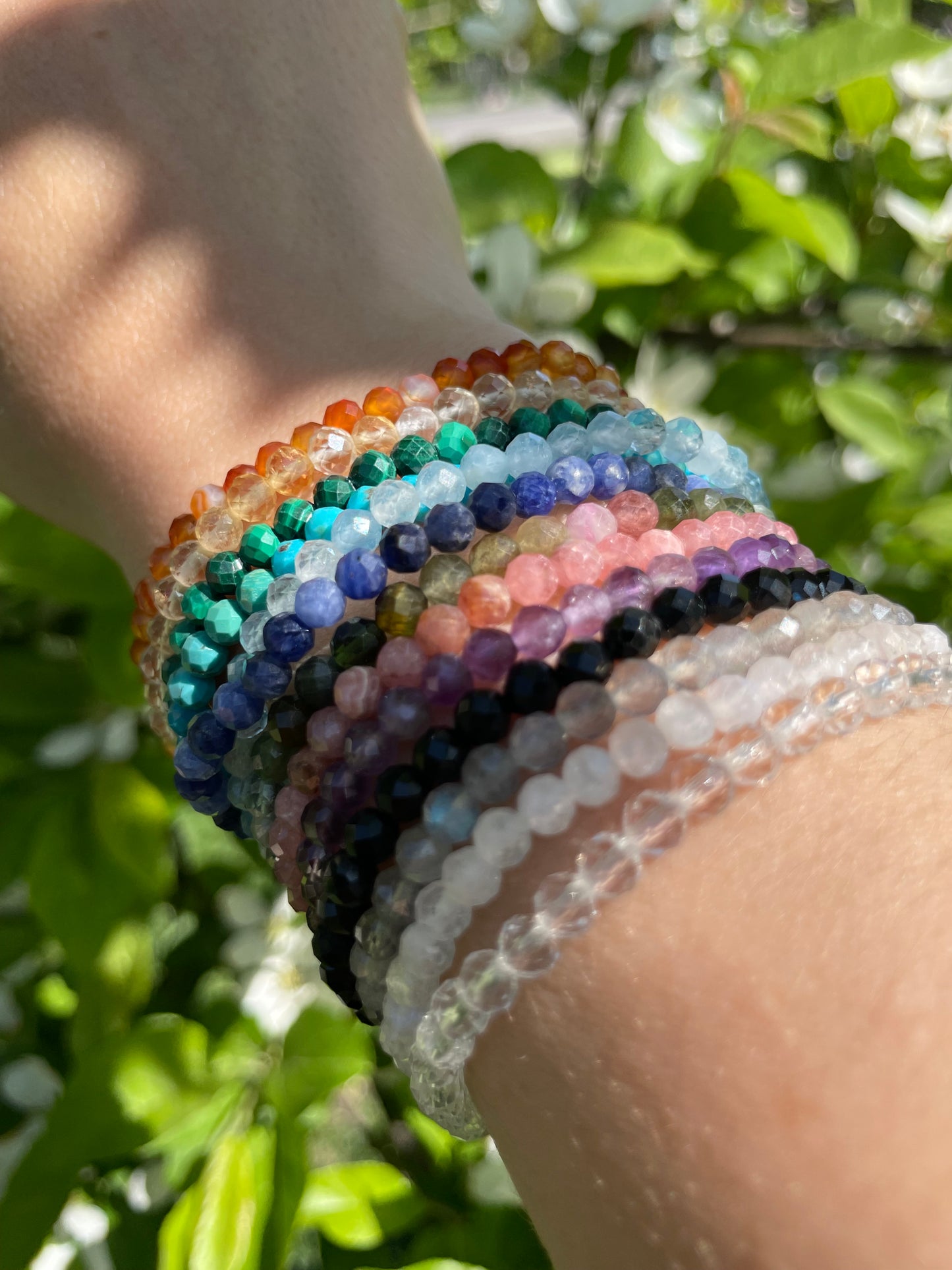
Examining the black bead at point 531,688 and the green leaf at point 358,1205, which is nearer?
the black bead at point 531,688

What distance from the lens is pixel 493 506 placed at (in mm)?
589

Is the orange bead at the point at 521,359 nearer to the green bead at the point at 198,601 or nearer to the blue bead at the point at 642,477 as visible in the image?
the blue bead at the point at 642,477

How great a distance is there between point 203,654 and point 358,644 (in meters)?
0.13

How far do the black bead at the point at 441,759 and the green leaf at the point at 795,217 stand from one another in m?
0.77

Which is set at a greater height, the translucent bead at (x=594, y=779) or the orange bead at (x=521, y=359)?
the orange bead at (x=521, y=359)

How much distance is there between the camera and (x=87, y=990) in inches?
39.0

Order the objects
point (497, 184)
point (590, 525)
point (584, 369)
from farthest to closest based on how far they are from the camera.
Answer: point (497, 184)
point (584, 369)
point (590, 525)

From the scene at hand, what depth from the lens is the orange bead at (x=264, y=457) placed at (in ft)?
2.10

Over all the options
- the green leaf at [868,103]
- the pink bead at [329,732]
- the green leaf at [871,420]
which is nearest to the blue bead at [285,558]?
the pink bead at [329,732]

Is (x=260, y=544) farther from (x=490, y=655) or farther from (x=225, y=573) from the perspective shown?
(x=490, y=655)

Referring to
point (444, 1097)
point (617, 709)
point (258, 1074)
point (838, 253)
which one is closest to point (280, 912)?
point (258, 1074)

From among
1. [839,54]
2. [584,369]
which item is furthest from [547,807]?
[839,54]

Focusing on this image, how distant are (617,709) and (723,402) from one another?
844 millimetres

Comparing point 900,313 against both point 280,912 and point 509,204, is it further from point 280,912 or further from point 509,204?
point 280,912
